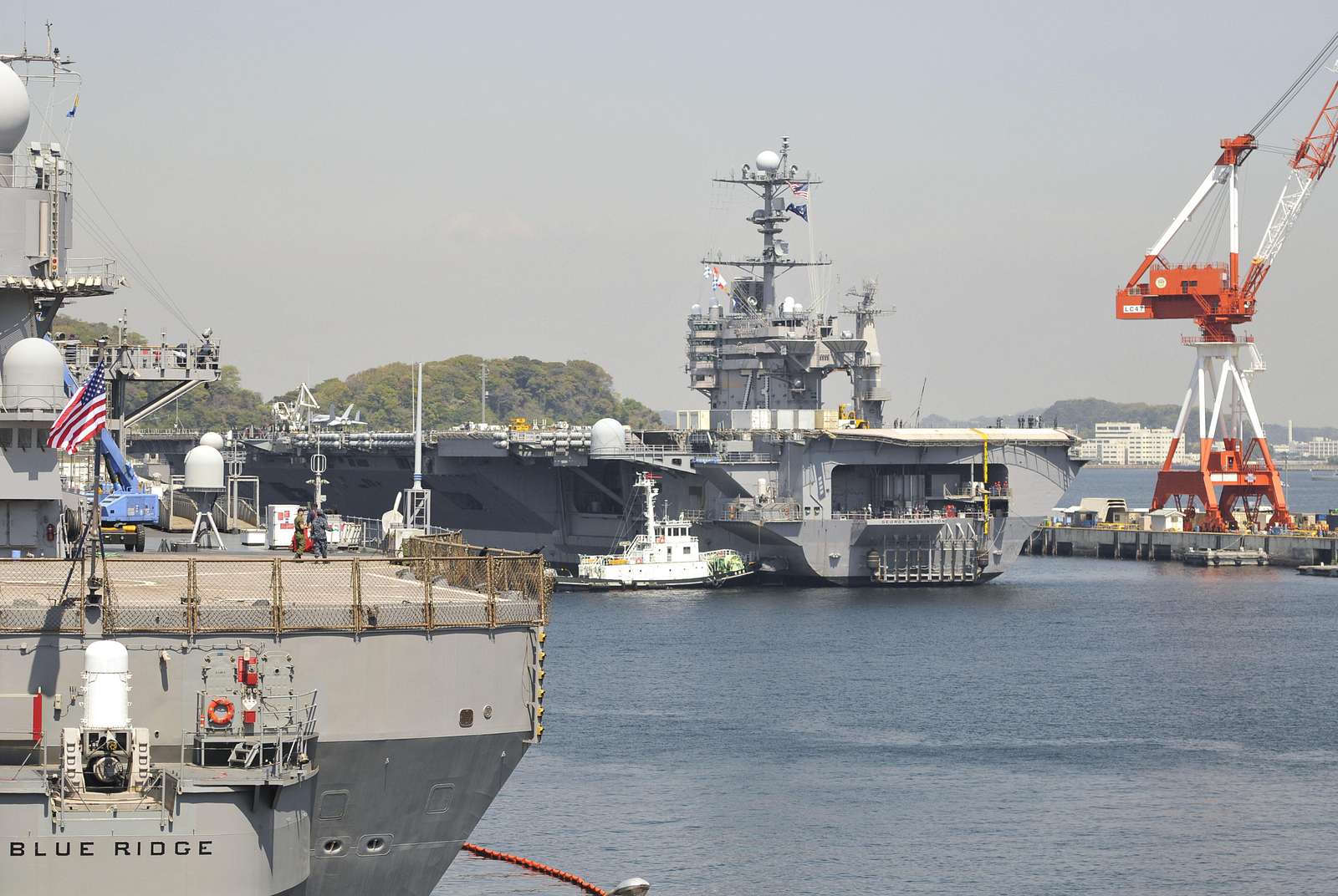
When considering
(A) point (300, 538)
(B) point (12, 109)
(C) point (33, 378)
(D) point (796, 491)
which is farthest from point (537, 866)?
(D) point (796, 491)

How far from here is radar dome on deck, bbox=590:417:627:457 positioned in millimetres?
59000

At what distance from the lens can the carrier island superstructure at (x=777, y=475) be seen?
196ft

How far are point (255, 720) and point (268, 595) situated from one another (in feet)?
4.93

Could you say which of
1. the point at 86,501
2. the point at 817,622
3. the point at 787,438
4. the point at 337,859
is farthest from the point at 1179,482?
the point at 337,859

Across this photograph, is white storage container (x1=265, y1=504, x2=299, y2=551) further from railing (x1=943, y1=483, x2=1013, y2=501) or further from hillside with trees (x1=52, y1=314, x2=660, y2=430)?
hillside with trees (x1=52, y1=314, x2=660, y2=430)

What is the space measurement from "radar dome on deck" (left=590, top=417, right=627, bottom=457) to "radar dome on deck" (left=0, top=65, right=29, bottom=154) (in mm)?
40045

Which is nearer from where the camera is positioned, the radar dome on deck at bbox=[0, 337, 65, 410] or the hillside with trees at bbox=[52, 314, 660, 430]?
the radar dome on deck at bbox=[0, 337, 65, 410]

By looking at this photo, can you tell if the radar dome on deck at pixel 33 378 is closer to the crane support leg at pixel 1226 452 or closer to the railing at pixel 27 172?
the railing at pixel 27 172

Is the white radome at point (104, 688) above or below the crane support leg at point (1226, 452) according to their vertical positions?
below

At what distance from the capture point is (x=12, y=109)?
18844 millimetres

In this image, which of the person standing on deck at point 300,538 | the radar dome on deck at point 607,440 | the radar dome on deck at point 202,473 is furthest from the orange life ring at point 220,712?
the radar dome on deck at point 607,440

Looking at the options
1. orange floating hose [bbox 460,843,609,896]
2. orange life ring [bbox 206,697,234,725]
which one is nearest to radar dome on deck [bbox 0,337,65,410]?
orange life ring [bbox 206,697,234,725]

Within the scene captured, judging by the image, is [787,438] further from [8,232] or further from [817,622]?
[8,232]

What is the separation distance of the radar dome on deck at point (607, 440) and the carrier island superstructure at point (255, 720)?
137ft
